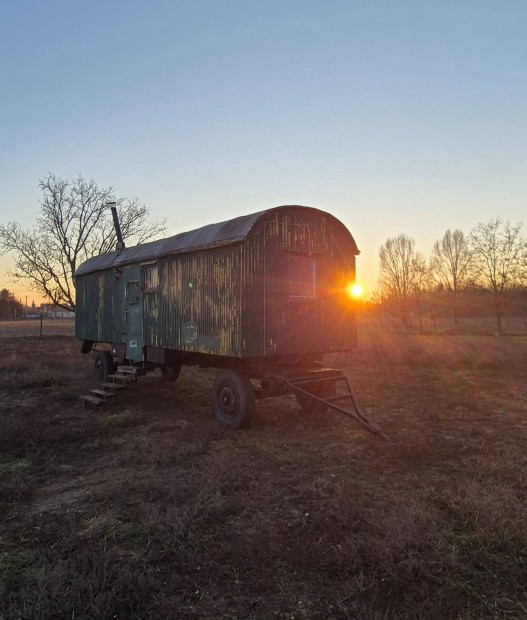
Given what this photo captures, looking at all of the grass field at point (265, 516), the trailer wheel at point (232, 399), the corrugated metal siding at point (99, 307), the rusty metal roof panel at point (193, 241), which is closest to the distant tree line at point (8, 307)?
the corrugated metal siding at point (99, 307)

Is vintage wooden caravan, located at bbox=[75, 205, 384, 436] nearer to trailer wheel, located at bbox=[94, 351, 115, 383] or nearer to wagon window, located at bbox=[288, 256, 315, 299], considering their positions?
wagon window, located at bbox=[288, 256, 315, 299]

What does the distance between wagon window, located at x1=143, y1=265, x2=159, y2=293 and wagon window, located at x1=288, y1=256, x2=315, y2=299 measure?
12.4 feet

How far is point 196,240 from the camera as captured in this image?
927 centimetres

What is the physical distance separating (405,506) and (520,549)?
1074 millimetres

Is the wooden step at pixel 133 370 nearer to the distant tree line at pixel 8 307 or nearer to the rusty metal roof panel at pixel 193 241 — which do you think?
the rusty metal roof panel at pixel 193 241

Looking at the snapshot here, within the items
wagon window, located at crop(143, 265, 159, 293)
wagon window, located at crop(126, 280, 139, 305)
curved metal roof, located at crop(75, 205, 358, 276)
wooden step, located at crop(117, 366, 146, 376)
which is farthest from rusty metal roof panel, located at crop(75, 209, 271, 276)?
wooden step, located at crop(117, 366, 146, 376)

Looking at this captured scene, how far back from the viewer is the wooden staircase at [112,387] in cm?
1012

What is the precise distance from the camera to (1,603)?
10.3 ft

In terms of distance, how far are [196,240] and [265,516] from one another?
6185 millimetres

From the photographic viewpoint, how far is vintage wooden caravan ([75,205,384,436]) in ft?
26.7

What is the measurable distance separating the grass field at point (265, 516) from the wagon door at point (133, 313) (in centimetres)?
244

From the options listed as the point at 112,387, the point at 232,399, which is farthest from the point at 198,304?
the point at 112,387

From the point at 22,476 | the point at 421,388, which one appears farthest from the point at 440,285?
the point at 22,476

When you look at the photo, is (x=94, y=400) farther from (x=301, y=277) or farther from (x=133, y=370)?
(x=301, y=277)
